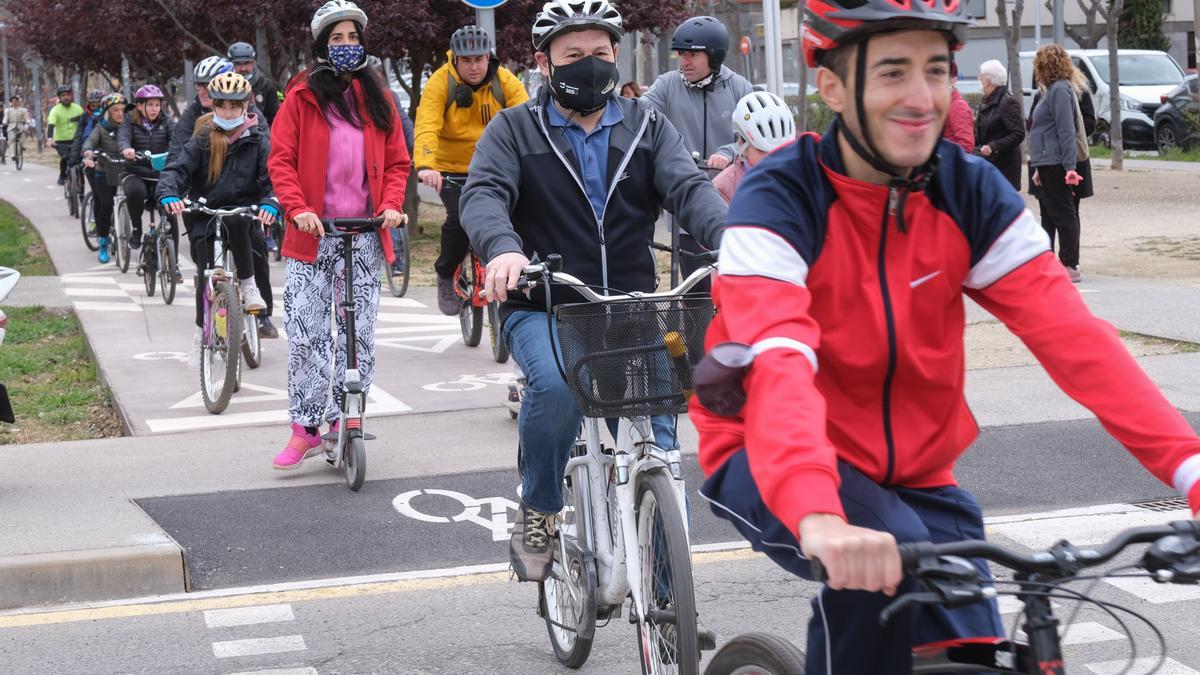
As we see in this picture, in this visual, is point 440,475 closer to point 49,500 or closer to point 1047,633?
point 49,500

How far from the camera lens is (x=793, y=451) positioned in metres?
2.36

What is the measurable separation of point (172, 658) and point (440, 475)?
246 centimetres

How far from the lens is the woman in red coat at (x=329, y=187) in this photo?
290 inches

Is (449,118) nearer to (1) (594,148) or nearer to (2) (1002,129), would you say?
(1) (594,148)

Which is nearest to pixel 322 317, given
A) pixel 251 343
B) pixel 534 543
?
pixel 534 543

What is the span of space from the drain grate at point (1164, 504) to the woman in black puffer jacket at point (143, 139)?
10746 millimetres

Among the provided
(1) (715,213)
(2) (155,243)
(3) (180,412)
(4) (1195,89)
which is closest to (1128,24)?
(4) (1195,89)

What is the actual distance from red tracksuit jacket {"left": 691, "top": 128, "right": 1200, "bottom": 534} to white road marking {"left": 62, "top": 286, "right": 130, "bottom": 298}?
1333cm

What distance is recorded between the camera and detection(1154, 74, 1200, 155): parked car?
29.5 metres

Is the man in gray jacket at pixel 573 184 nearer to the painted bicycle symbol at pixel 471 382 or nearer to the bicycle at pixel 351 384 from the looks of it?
the bicycle at pixel 351 384

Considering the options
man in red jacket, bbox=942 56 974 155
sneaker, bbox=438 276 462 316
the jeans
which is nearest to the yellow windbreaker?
sneaker, bbox=438 276 462 316

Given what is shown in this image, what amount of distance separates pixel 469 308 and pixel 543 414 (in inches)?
272

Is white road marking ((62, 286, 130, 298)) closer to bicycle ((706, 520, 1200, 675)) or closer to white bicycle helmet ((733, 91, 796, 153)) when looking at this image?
white bicycle helmet ((733, 91, 796, 153))

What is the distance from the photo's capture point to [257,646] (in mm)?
5363
